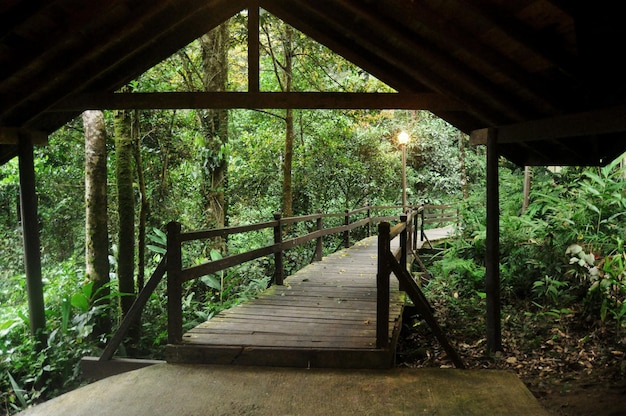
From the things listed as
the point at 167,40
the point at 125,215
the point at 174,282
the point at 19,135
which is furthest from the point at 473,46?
the point at 125,215

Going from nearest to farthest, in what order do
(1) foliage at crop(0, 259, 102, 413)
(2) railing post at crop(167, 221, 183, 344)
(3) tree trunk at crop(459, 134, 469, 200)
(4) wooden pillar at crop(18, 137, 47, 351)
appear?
(2) railing post at crop(167, 221, 183, 344)
(1) foliage at crop(0, 259, 102, 413)
(4) wooden pillar at crop(18, 137, 47, 351)
(3) tree trunk at crop(459, 134, 469, 200)

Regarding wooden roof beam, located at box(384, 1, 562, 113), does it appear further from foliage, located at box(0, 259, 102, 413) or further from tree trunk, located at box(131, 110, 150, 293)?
foliage, located at box(0, 259, 102, 413)

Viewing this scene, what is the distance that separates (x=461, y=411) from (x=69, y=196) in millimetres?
13667

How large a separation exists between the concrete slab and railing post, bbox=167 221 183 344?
39 centimetres

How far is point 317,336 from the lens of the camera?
498 centimetres

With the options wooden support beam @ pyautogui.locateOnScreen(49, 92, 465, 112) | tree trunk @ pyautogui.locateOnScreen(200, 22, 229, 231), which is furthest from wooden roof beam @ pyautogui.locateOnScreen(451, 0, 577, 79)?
tree trunk @ pyautogui.locateOnScreen(200, 22, 229, 231)

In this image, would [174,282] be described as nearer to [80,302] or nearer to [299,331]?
[299,331]

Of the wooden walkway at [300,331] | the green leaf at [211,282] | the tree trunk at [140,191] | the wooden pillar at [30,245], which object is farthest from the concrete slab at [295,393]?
the tree trunk at [140,191]

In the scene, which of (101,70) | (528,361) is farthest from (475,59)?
(101,70)

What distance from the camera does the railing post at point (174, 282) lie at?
15.1 feet

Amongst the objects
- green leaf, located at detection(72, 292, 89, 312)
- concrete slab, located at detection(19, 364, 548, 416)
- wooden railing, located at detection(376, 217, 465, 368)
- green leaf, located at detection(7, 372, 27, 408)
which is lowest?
green leaf, located at detection(7, 372, 27, 408)

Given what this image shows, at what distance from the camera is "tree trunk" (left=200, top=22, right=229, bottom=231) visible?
1062 centimetres

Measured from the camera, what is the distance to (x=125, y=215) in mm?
7988

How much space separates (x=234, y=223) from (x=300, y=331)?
38.0 ft
